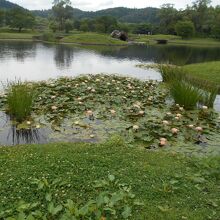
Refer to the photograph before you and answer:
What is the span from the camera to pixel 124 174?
18.6 feet

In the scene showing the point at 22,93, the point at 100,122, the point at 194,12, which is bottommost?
the point at 100,122

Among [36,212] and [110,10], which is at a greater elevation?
[110,10]

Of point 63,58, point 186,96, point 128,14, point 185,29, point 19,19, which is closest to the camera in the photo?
point 186,96

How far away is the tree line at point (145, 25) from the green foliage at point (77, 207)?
76.0 meters

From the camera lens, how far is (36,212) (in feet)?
13.9

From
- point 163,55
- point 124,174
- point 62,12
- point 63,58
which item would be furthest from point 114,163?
point 62,12

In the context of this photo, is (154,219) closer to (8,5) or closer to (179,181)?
(179,181)

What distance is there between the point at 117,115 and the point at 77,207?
17.5 feet

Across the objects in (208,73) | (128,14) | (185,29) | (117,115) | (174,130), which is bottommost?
(117,115)

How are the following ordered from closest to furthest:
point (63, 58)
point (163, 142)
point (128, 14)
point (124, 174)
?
point (124, 174) → point (163, 142) → point (63, 58) → point (128, 14)

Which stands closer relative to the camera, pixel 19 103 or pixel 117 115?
pixel 19 103

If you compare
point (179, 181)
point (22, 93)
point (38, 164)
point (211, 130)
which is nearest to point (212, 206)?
point (179, 181)

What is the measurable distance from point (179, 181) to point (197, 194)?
47 cm

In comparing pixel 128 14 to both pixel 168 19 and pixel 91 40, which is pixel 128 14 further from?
pixel 91 40
